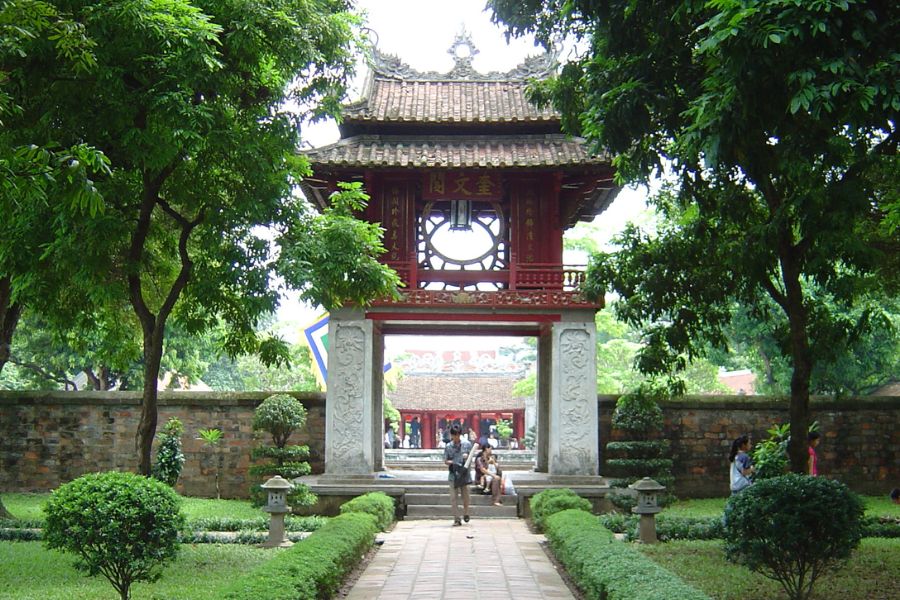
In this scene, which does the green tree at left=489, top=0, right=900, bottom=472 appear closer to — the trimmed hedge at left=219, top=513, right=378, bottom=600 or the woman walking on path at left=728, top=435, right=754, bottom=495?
the woman walking on path at left=728, top=435, right=754, bottom=495

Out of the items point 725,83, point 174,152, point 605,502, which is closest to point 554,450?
point 605,502

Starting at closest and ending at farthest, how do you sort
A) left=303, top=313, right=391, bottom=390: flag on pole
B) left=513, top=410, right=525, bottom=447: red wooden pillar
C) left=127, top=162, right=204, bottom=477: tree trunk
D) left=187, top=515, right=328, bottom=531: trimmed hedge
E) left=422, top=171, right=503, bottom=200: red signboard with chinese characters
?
1. left=127, top=162, right=204, bottom=477: tree trunk
2. left=187, top=515, right=328, bottom=531: trimmed hedge
3. left=422, top=171, right=503, bottom=200: red signboard with chinese characters
4. left=303, top=313, right=391, bottom=390: flag on pole
5. left=513, top=410, right=525, bottom=447: red wooden pillar

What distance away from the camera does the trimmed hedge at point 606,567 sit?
720 centimetres

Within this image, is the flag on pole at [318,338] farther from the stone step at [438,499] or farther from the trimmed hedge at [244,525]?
the trimmed hedge at [244,525]

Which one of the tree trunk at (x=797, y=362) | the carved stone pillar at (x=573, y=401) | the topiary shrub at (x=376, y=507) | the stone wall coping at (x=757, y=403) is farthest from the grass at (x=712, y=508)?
the tree trunk at (x=797, y=362)

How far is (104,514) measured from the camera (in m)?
7.60

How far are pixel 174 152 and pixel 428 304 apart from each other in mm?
8375

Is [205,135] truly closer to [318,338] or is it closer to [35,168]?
[35,168]

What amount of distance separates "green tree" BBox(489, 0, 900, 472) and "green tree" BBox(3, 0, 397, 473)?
95.4 inches

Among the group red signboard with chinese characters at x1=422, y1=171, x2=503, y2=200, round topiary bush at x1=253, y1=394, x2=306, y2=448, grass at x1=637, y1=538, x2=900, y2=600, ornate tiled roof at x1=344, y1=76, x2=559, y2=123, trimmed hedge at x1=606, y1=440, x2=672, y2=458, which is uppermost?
ornate tiled roof at x1=344, y1=76, x2=559, y2=123

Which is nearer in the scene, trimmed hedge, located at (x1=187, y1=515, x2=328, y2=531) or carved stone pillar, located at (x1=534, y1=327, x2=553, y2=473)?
trimmed hedge, located at (x1=187, y1=515, x2=328, y2=531)

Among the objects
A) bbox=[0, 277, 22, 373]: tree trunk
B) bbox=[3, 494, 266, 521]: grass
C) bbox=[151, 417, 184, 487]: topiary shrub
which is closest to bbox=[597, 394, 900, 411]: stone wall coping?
bbox=[3, 494, 266, 521]: grass

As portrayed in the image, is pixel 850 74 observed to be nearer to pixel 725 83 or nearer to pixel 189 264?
pixel 725 83

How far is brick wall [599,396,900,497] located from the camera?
64.8 ft
